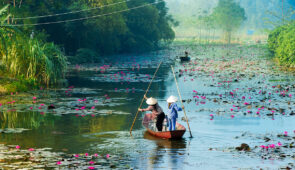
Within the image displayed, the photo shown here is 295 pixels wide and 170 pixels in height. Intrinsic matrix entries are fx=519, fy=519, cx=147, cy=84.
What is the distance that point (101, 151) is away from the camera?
1677cm

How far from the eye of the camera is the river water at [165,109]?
52.8 feet

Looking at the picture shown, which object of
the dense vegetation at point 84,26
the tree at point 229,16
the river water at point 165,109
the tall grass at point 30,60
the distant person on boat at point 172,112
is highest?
the tree at point 229,16

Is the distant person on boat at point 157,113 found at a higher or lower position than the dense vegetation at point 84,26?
lower

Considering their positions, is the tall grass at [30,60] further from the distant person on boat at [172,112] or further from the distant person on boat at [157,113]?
the distant person on boat at [172,112]

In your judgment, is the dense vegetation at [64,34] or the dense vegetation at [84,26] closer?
the dense vegetation at [64,34]

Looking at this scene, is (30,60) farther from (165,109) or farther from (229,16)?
(229,16)

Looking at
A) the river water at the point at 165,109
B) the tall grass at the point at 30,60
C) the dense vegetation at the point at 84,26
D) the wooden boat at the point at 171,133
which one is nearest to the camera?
the river water at the point at 165,109

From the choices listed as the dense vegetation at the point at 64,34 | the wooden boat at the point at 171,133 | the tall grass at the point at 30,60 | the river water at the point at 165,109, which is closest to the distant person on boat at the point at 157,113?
the wooden boat at the point at 171,133

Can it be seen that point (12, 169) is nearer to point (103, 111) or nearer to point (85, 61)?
point (103, 111)

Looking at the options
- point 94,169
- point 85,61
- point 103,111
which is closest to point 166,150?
point 94,169

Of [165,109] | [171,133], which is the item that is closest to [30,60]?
[165,109]

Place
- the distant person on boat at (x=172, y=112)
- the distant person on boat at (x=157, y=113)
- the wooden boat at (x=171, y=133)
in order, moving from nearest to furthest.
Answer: the wooden boat at (x=171, y=133) → the distant person on boat at (x=172, y=112) → the distant person on boat at (x=157, y=113)

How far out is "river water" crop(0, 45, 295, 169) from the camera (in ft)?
52.8

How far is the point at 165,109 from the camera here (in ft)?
86.8
